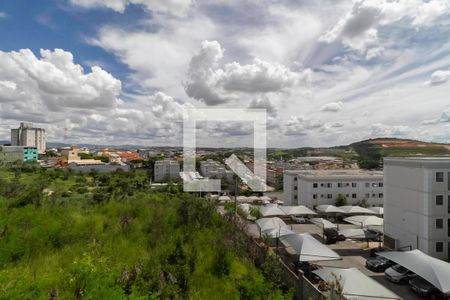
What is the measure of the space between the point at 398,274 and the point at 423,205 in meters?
3.26

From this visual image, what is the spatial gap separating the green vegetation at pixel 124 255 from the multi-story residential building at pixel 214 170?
21.1 metres

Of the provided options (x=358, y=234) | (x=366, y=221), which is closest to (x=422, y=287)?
(x=358, y=234)

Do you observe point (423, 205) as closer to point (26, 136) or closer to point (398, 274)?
point (398, 274)

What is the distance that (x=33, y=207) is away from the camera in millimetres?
9047

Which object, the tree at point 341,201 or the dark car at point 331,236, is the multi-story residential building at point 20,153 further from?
the dark car at point 331,236

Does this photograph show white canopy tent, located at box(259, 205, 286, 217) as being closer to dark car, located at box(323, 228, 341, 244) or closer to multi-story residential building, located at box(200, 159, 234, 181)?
dark car, located at box(323, 228, 341, 244)

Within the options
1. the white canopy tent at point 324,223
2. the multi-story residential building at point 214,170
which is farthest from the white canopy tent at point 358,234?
the multi-story residential building at point 214,170

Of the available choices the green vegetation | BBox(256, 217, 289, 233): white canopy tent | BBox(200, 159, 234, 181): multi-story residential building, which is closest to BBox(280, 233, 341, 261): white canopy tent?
the green vegetation

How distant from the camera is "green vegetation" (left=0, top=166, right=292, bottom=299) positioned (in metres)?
4.10

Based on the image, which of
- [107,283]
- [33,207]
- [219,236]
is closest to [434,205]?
[219,236]

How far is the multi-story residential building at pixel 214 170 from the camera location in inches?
1247

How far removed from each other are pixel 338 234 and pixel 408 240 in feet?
8.73

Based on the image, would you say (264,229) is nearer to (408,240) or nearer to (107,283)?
(408,240)

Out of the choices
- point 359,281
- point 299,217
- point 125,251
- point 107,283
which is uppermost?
point 107,283
